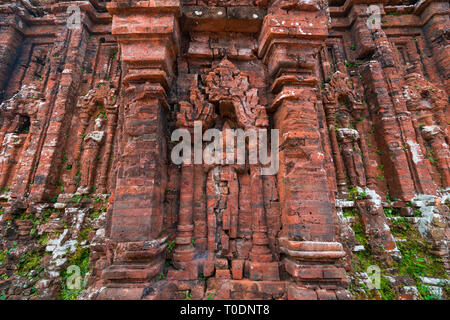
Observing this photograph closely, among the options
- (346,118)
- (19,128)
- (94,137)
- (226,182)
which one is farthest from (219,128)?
(19,128)

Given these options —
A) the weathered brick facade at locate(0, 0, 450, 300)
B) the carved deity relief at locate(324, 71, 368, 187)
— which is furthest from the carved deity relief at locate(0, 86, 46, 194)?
the carved deity relief at locate(324, 71, 368, 187)

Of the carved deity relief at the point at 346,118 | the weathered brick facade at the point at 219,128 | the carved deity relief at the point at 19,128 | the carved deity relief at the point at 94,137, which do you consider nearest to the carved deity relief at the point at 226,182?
the weathered brick facade at the point at 219,128

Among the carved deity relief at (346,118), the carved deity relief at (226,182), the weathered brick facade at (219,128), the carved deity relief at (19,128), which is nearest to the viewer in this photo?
the weathered brick facade at (219,128)

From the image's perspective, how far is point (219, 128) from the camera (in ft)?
13.3

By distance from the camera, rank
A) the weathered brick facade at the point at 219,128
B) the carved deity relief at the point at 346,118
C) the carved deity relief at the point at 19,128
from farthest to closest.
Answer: the carved deity relief at the point at 19,128
the carved deity relief at the point at 346,118
the weathered brick facade at the point at 219,128

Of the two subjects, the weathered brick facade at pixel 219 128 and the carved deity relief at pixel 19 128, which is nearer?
the weathered brick facade at pixel 219 128

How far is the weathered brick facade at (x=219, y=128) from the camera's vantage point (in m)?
3.11

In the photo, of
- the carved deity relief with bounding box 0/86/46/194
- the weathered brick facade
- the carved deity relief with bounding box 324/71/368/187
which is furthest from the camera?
the carved deity relief with bounding box 0/86/46/194

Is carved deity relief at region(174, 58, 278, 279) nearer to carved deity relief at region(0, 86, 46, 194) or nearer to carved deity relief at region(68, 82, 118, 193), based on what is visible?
carved deity relief at region(68, 82, 118, 193)

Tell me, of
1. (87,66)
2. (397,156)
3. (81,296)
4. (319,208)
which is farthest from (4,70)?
(397,156)

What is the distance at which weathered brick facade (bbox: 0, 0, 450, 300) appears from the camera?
311 centimetres

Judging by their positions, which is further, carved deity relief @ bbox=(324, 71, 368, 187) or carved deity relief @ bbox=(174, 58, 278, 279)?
carved deity relief @ bbox=(324, 71, 368, 187)

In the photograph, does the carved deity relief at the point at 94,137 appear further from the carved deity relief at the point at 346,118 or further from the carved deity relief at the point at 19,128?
the carved deity relief at the point at 346,118

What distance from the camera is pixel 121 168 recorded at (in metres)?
3.26
